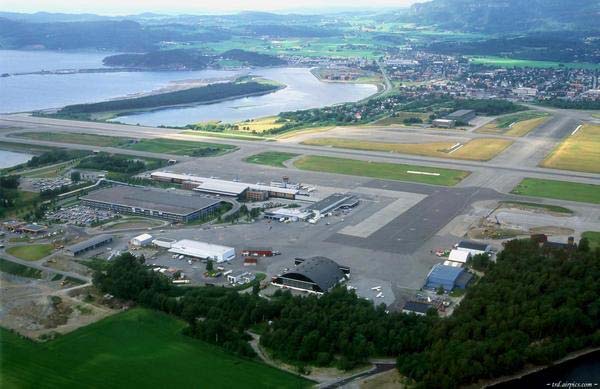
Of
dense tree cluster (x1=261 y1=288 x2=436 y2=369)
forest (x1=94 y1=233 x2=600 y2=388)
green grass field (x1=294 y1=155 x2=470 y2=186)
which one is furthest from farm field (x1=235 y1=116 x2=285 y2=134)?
dense tree cluster (x1=261 y1=288 x2=436 y2=369)

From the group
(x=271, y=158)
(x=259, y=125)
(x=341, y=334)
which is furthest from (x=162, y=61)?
(x=341, y=334)

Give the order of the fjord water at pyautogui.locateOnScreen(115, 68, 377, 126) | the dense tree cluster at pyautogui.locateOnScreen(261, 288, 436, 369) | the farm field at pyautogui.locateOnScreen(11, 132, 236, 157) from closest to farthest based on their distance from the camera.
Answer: the dense tree cluster at pyautogui.locateOnScreen(261, 288, 436, 369) → the farm field at pyautogui.locateOnScreen(11, 132, 236, 157) → the fjord water at pyautogui.locateOnScreen(115, 68, 377, 126)

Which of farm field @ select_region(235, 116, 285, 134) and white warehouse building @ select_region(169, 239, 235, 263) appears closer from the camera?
white warehouse building @ select_region(169, 239, 235, 263)

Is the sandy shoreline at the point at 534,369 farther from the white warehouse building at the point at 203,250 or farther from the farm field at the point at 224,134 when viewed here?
the farm field at the point at 224,134

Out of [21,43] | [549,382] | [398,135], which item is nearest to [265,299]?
[549,382]

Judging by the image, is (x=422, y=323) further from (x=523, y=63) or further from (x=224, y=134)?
(x=523, y=63)

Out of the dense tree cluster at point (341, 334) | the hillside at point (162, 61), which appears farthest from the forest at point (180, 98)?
the dense tree cluster at point (341, 334)

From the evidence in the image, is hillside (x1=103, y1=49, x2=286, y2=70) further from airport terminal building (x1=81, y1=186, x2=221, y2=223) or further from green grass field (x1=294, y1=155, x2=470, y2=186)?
airport terminal building (x1=81, y1=186, x2=221, y2=223)
